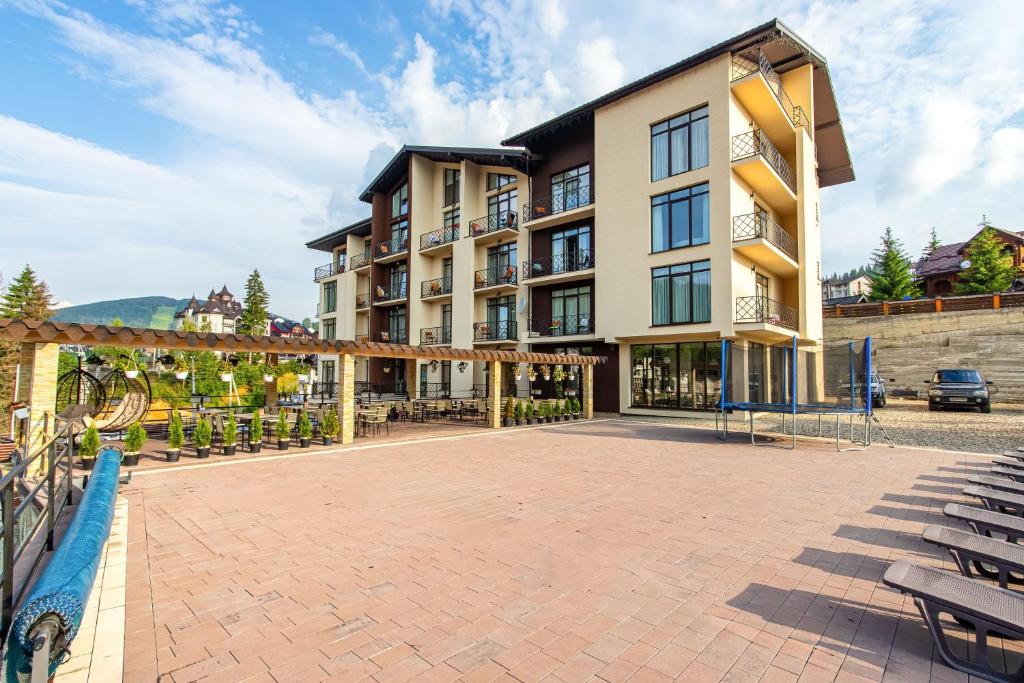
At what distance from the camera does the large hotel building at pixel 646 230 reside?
17.6 meters

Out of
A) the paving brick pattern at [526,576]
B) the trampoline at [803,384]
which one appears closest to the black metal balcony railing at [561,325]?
the trampoline at [803,384]

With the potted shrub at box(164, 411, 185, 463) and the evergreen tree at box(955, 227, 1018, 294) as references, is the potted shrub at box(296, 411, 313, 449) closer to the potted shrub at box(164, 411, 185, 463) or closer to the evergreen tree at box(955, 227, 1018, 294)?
the potted shrub at box(164, 411, 185, 463)

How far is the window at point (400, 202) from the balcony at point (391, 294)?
4.63 m

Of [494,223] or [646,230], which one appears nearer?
[646,230]

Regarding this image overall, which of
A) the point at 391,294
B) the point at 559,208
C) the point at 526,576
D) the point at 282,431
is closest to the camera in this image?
the point at 526,576

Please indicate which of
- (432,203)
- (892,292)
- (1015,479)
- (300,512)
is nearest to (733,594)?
(300,512)

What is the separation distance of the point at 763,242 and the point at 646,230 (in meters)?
4.33

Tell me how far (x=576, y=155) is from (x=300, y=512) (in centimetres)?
2062

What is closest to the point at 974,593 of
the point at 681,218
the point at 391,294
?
the point at 681,218

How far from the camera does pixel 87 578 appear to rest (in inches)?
85.5

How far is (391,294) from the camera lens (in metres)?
31.0

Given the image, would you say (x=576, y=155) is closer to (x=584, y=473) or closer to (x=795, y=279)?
(x=795, y=279)

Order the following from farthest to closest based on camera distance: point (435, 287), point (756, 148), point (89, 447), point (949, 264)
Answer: point (949, 264)
point (435, 287)
point (756, 148)
point (89, 447)

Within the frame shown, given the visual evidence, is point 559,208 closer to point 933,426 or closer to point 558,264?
point 558,264
